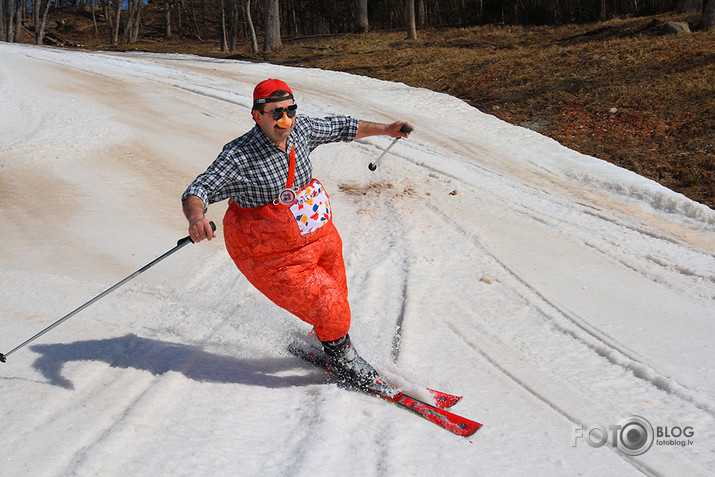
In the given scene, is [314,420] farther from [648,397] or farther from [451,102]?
[451,102]

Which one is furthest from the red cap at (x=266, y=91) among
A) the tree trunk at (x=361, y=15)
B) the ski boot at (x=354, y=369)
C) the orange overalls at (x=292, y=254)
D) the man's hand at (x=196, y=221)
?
the tree trunk at (x=361, y=15)

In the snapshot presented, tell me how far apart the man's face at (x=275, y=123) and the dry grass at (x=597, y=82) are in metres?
7.05

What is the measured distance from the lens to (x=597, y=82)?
12875 millimetres

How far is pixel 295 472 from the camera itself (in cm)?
281

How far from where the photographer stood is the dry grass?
32.2ft

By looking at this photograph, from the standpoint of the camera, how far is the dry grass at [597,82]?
981cm

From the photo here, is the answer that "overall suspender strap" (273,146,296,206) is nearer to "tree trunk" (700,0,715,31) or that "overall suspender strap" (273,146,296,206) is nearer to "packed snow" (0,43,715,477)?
"packed snow" (0,43,715,477)

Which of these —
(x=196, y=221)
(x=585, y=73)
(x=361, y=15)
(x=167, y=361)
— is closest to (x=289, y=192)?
(x=196, y=221)

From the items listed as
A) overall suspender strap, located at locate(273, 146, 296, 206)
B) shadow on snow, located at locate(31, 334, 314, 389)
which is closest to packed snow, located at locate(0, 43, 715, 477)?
shadow on snow, located at locate(31, 334, 314, 389)

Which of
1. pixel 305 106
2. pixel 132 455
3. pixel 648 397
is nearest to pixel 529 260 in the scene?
pixel 648 397

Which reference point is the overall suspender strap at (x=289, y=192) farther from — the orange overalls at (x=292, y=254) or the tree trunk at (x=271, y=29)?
the tree trunk at (x=271, y=29)

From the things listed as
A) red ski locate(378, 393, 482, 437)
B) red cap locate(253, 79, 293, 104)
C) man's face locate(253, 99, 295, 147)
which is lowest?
red ski locate(378, 393, 482, 437)

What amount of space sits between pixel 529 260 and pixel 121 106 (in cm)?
757

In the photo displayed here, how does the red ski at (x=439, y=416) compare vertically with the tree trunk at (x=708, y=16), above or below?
below
